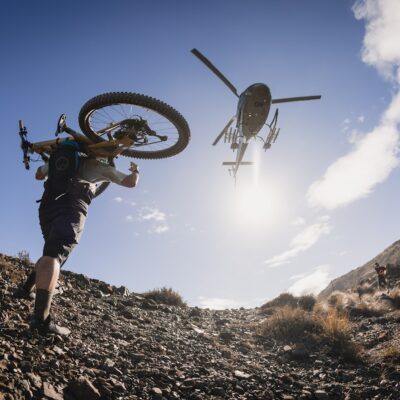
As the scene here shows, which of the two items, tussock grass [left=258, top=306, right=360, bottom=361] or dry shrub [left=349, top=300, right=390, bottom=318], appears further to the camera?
Answer: dry shrub [left=349, top=300, right=390, bottom=318]

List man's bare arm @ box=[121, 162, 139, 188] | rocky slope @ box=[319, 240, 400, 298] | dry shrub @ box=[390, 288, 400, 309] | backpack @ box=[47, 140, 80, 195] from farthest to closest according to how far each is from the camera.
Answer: rocky slope @ box=[319, 240, 400, 298] → dry shrub @ box=[390, 288, 400, 309] → man's bare arm @ box=[121, 162, 139, 188] → backpack @ box=[47, 140, 80, 195]

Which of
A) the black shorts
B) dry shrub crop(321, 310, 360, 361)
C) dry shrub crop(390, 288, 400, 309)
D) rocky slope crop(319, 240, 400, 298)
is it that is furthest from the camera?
rocky slope crop(319, 240, 400, 298)

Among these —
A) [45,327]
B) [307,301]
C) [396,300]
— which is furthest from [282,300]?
[45,327]

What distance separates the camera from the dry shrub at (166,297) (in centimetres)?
996

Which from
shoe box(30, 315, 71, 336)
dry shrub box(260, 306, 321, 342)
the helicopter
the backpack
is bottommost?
dry shrub box(260, 306, 321, 342)

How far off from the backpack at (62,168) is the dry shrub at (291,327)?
639 centimetres

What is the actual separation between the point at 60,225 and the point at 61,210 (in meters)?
0.25

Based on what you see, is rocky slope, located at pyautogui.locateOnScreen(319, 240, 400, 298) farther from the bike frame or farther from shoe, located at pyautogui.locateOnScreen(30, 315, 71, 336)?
shoe, located at pyautogui.locateOnScreen(30, 315, 71, 336)

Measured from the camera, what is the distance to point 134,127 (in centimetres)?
612

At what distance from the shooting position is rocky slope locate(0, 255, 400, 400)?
116 inches

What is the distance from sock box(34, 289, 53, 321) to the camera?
3.45 metres

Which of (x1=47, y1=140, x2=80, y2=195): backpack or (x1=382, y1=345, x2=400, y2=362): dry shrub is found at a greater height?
(x1=47, y1=140, x2=80, y2=195): backpack

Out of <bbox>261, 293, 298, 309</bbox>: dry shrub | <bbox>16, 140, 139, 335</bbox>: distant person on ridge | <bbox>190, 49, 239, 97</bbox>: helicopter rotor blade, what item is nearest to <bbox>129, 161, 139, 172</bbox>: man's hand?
→ <bbox>16, 140, 139, 335</bbox>: distant person on ridge

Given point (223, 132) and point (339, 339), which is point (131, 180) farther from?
point (223, 132)
